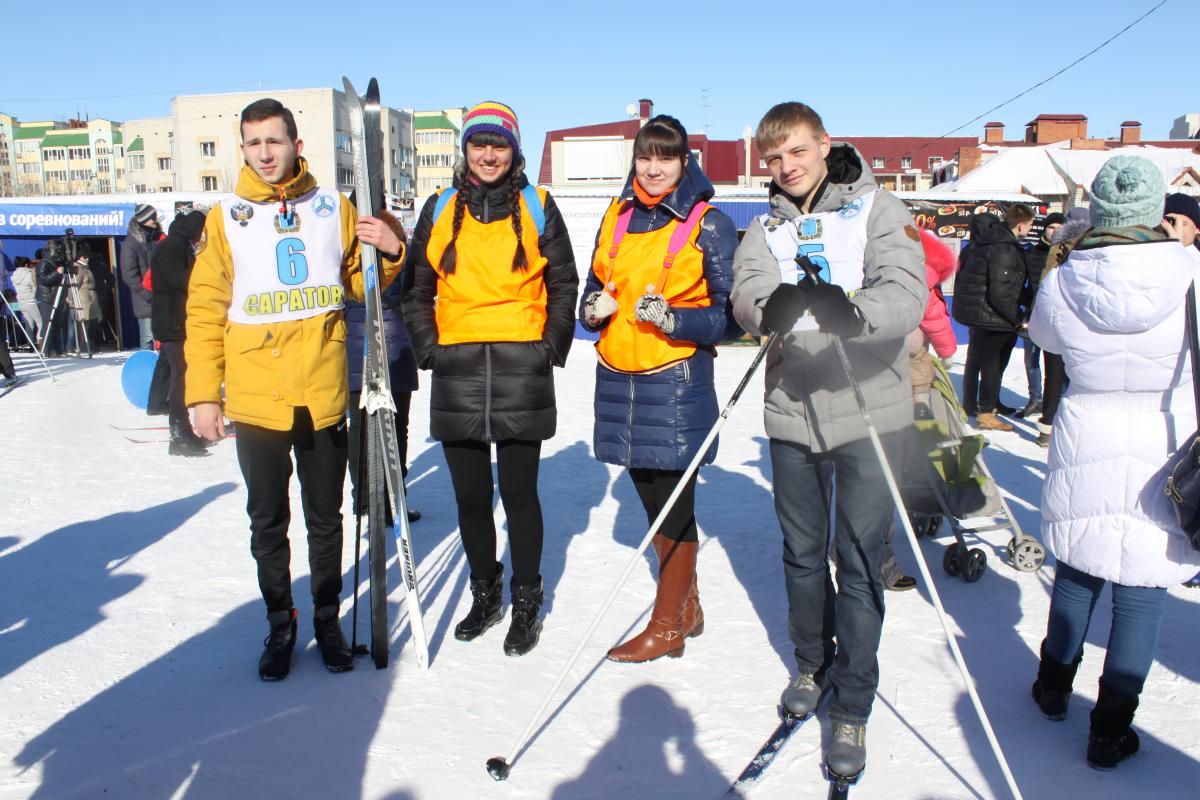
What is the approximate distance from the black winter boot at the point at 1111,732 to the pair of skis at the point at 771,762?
757 mm

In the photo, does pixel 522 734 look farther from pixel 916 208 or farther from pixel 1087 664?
pixel 916 208

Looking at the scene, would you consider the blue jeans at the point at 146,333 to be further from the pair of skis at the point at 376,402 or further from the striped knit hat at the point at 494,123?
the striped knit hat at the point at 494,123

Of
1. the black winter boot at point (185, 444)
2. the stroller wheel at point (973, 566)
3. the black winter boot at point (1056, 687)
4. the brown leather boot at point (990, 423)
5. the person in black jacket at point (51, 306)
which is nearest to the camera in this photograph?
the black winter boot at point (1056, 687)

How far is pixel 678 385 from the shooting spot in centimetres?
317

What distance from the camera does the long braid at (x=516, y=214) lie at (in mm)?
3232

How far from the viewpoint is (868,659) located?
2598 mm

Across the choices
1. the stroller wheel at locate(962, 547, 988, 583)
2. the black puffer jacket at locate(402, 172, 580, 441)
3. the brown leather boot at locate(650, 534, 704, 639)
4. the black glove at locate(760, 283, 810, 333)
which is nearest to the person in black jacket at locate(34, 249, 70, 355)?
the black puffer jacket at locate(402, 172, 580, 441)

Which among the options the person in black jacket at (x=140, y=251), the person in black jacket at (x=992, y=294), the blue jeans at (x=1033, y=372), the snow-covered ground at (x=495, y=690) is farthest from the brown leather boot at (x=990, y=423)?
the person in black jacket at (x=140, y=251)

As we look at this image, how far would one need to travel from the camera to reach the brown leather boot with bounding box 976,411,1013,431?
310 inches

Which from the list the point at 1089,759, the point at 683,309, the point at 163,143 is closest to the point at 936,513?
the point at 1089,759

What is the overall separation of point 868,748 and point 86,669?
292 centimetres

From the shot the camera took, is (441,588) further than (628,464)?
Yes

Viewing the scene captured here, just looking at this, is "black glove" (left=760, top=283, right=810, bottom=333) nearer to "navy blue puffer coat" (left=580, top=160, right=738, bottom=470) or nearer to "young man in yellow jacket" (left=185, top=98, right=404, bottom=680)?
"navy blue puffer coat" (left=580, top=160, right=738, bottom=470)

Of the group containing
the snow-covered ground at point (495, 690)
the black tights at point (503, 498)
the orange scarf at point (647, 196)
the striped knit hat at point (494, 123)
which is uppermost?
the striped knit hat at point (494, 123)
